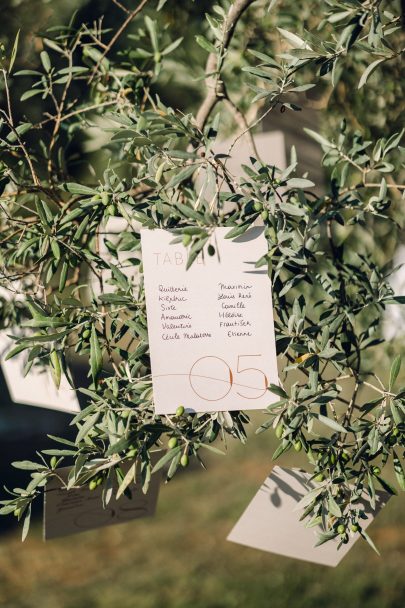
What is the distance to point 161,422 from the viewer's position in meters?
1.01

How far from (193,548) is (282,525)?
2663 millimetres

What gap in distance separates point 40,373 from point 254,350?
565mm

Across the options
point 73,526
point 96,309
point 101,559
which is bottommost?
point 101,559

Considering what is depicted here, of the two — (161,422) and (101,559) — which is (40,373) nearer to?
(161,422)

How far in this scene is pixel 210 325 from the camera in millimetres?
994

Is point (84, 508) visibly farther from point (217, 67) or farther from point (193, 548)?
point (193, 548)

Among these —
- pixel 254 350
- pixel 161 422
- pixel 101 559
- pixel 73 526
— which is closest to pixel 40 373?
pixel 73 526

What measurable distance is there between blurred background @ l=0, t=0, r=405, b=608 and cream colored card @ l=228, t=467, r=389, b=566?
3.01ft

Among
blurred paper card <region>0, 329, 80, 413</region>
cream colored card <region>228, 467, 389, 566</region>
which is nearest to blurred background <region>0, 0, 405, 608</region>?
blurred paper card <region>0, 329, 80, 413</region>

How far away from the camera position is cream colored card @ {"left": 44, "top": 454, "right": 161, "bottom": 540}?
3.76 feet

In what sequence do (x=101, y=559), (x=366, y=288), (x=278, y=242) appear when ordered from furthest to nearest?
(x=101, y=559) < (x=366, y=288) < (x=278, y=242)

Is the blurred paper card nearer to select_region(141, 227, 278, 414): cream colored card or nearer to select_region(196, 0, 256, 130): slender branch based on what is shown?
select_region(141, 227, 278, 414): cream colored card

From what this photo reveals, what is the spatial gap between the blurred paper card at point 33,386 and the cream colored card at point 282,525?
0.40 m

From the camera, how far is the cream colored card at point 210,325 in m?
0.98
